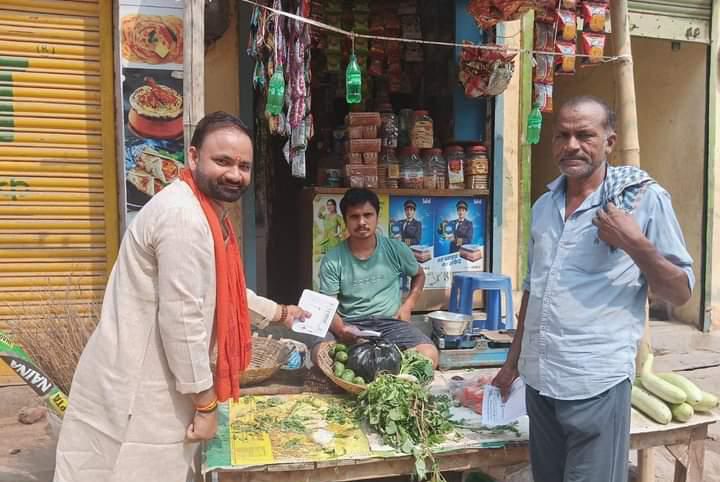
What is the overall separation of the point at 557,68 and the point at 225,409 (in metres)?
3.57

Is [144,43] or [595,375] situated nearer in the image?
[595,375]

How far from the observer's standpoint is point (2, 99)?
13.7 ft

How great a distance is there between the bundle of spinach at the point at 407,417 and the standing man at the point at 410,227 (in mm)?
2182

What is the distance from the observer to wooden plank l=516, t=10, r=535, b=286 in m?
5.49

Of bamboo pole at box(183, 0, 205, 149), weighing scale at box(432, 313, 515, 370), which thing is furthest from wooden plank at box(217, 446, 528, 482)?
bamboo pole at box(183, 0, 205, 149)

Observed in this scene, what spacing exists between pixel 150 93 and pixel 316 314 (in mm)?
2025

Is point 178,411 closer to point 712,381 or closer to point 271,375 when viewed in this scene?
point 271,375

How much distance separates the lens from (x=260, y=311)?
296cm

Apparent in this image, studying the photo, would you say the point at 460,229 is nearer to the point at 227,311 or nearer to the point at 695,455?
the point at 695,455

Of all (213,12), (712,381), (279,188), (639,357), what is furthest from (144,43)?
(712,381)

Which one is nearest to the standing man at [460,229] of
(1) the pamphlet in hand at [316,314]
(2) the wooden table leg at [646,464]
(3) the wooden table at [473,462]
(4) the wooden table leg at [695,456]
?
(1) the pamphlet in hand at [316,314]

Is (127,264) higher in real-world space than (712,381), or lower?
higher

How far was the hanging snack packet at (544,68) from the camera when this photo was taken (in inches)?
182

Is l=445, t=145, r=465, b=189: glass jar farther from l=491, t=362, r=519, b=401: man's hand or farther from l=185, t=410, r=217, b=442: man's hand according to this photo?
l=185, t=410, r=217, b=442: man's hand
